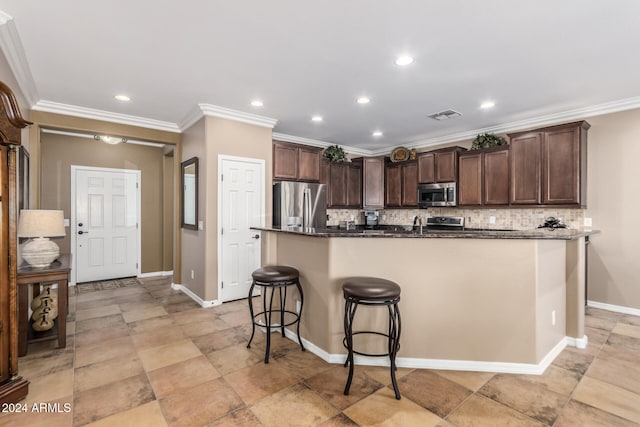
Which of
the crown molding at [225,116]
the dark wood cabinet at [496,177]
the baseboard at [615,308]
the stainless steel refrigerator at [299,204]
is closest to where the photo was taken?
the baseboard at [615,308]

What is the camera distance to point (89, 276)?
18.2 ft

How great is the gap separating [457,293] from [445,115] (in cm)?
299

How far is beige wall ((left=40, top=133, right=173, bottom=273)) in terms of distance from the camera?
202 inches

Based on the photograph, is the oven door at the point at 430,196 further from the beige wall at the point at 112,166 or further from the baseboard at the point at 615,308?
the beige wall at the point at 112,166

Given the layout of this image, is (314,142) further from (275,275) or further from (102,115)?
(275,275)

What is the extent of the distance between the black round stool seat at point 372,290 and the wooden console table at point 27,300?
274cm

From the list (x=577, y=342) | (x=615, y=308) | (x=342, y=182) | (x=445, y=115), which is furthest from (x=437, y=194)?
(x=577, y=342)

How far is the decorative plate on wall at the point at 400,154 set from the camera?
20.4 feet

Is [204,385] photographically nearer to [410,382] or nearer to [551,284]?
[410,382]

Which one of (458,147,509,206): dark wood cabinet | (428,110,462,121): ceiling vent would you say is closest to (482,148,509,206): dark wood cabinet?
(458,147,509,206): dark wood cabinet

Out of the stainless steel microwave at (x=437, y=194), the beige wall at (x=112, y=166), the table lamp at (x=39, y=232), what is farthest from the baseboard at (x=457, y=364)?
the beige wall at (x=112, y=166)

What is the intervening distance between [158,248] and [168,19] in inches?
193

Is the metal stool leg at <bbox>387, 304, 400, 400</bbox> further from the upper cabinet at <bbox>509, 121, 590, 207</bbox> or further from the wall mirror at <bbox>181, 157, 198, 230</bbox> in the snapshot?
the upper cabinet at <bbox>509, 121, 590, 207</bbox>

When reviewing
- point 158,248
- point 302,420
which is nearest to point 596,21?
point 302,420
